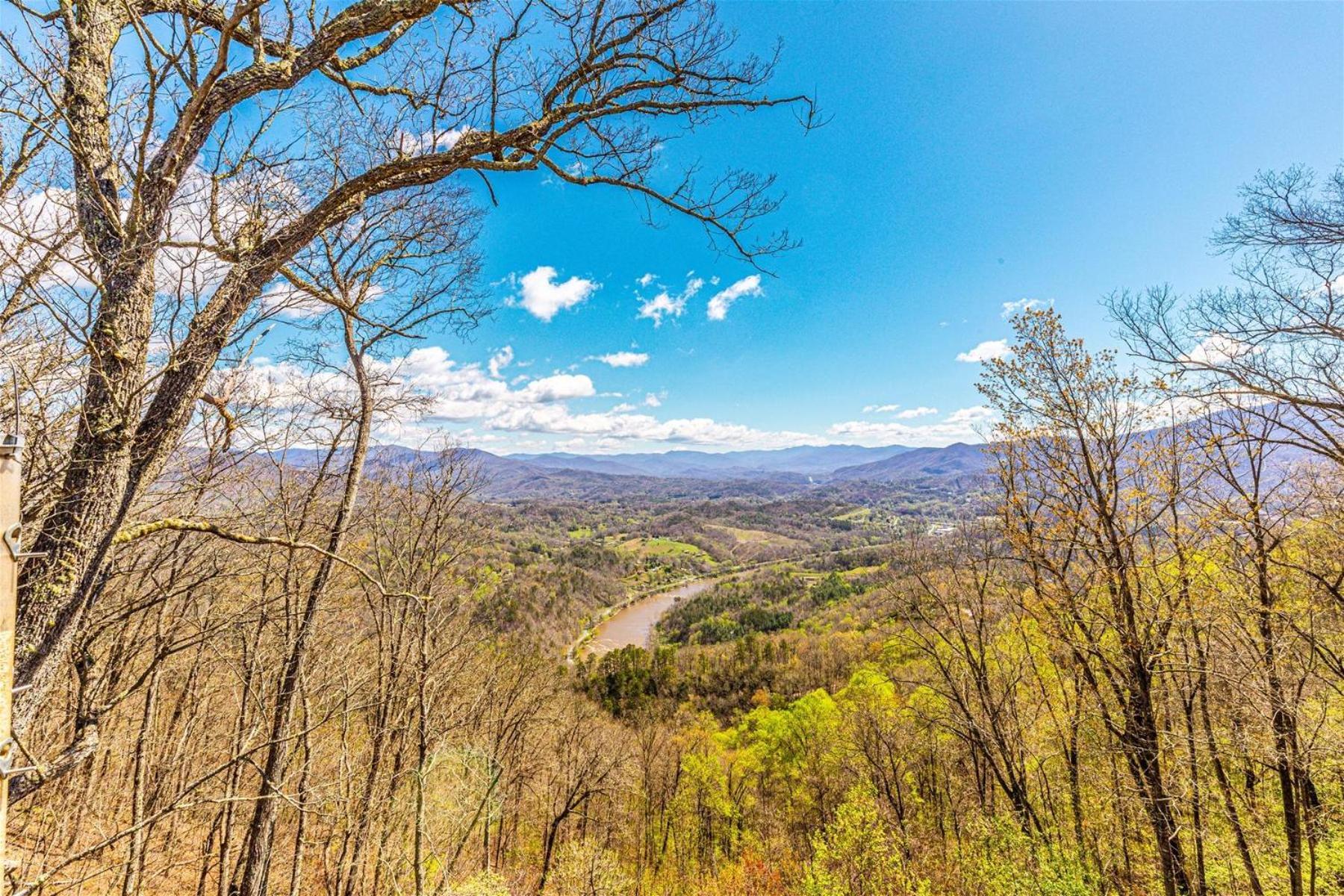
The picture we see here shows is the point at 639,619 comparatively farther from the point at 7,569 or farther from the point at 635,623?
the point at 7,569

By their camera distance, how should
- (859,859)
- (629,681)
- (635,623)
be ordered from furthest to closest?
(635,623), (629,681), (859,859)

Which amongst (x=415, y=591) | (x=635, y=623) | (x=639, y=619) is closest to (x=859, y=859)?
(x=415, y=591)

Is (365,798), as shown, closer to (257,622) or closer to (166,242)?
(257,622)

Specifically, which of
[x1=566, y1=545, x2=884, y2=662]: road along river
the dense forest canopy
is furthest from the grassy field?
the dense forest canopy

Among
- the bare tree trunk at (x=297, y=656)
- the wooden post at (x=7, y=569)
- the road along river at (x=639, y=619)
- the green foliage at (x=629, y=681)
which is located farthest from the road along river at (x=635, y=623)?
the wooden post at (x=7, y=569)

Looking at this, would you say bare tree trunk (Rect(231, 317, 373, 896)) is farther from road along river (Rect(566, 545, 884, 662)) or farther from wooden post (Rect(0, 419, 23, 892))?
road along river (Rect(566, 545, 884, 662))

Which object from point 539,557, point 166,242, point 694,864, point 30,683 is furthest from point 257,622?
point 539,557

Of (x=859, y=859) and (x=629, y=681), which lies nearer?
(x=859, y=859)

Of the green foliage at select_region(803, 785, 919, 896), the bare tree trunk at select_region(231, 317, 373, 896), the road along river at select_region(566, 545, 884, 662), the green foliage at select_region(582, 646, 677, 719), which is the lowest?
the road along river at select_region(566, 545, 884, 662)

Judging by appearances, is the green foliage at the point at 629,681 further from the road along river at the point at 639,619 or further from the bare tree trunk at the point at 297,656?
the bare tree trunk at the point at 297,656

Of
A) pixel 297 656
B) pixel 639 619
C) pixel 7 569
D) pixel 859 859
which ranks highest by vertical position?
pixel 7 569
